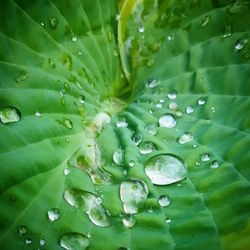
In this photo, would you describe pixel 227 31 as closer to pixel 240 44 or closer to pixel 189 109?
pixel 240 44

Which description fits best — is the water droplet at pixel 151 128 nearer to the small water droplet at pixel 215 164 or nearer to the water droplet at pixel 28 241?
the small water droplet at pixel 215 164

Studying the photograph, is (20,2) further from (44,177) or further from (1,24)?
(44,177)

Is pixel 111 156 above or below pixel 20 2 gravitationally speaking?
below

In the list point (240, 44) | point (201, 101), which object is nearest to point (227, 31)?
point (240, 44)

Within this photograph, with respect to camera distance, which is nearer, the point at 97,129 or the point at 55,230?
the point at 55,230

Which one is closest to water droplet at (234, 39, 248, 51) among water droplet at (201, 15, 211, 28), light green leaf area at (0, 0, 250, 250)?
light green leaf area at (0, 0, 250, 250)

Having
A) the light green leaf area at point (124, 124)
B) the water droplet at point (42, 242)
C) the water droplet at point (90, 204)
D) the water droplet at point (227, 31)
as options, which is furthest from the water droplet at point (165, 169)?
the water droplet at point (227, 31)

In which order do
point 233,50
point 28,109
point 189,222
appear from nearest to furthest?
point 189,222, point 28,109, point 233,50

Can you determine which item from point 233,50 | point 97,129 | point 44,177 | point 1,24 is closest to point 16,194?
point 44,177
